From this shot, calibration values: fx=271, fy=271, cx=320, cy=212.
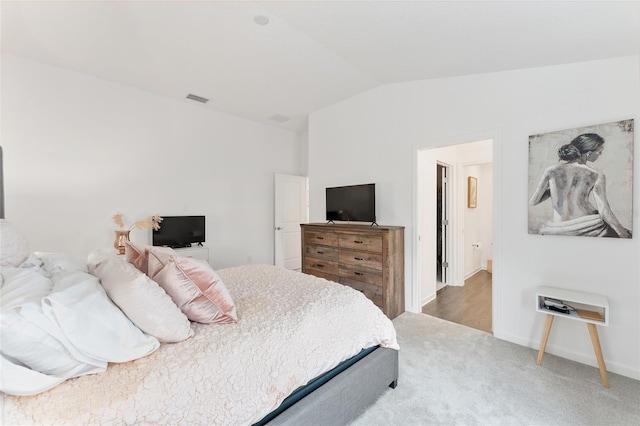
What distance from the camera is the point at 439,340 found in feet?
8.91

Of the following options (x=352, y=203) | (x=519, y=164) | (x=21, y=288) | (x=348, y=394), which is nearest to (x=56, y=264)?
(x=21, y=288)

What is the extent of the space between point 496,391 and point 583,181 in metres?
1.85

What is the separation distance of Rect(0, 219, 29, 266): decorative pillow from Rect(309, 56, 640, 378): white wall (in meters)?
3.35

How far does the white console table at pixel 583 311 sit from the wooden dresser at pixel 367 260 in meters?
1.37

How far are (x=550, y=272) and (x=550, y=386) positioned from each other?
0.97 meters

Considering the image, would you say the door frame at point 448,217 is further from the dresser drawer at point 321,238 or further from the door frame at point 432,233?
the dresser drawer at point 321,238

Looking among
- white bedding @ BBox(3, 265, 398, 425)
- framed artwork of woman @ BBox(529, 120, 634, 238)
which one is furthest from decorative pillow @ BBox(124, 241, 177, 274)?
framed artwork of woman @ BBox(529, 120, 634, 238)

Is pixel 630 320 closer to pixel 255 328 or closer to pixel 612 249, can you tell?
pixel 612 249

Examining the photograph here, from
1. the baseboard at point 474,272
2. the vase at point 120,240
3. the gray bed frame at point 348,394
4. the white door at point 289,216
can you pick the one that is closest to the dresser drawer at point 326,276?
the white door at point 289,216

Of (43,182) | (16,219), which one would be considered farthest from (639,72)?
(16,219)

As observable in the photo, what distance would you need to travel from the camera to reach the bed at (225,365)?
0.94 metres

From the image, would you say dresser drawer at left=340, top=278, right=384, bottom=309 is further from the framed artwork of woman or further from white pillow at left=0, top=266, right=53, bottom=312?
white pillow at left=0, top=266, right=53, bottom=312

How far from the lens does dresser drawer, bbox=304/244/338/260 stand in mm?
3717

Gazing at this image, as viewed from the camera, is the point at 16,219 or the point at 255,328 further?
the point at 16,219
